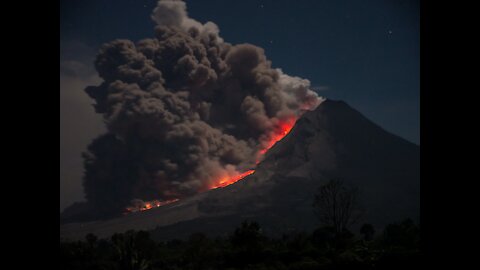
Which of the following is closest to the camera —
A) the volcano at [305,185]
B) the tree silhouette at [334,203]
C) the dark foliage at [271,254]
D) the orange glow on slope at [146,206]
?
the dark foliage at [271,254]

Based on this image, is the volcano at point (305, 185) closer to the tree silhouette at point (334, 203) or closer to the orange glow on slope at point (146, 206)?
the orange glow on slope at point (146, 206)

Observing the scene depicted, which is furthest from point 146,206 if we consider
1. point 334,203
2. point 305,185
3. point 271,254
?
point 271,254

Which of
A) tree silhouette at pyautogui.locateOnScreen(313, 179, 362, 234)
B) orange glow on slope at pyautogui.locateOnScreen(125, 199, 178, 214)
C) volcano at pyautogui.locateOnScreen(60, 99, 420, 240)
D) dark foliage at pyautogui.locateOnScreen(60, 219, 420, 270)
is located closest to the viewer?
dark foliage at pyautogui.locateOnScreen(60, 219, 420, 270)

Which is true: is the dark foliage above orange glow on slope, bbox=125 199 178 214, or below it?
above

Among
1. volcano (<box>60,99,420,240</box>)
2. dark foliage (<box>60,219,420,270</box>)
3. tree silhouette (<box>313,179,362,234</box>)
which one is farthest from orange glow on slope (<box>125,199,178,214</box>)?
dark foliage (<box>60,219,420,270</box>)

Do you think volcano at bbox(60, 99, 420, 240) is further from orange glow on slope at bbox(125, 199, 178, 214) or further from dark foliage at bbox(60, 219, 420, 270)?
dark foliage at bbox(60, 219, 420, 270)

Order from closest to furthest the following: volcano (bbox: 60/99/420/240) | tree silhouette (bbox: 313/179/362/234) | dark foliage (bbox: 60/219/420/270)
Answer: dark foliage (bbox: 60/219/420/270)
tree silhouette (bbox: 313/179/362/234)
volcano (bbox: 60/99/420/240)

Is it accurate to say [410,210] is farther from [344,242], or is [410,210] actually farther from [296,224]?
[344,242]

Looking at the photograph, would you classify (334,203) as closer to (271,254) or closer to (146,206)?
(271,254)

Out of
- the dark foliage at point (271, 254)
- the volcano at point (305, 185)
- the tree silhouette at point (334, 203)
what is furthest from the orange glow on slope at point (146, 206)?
the dark foliage at point (271, 254)
